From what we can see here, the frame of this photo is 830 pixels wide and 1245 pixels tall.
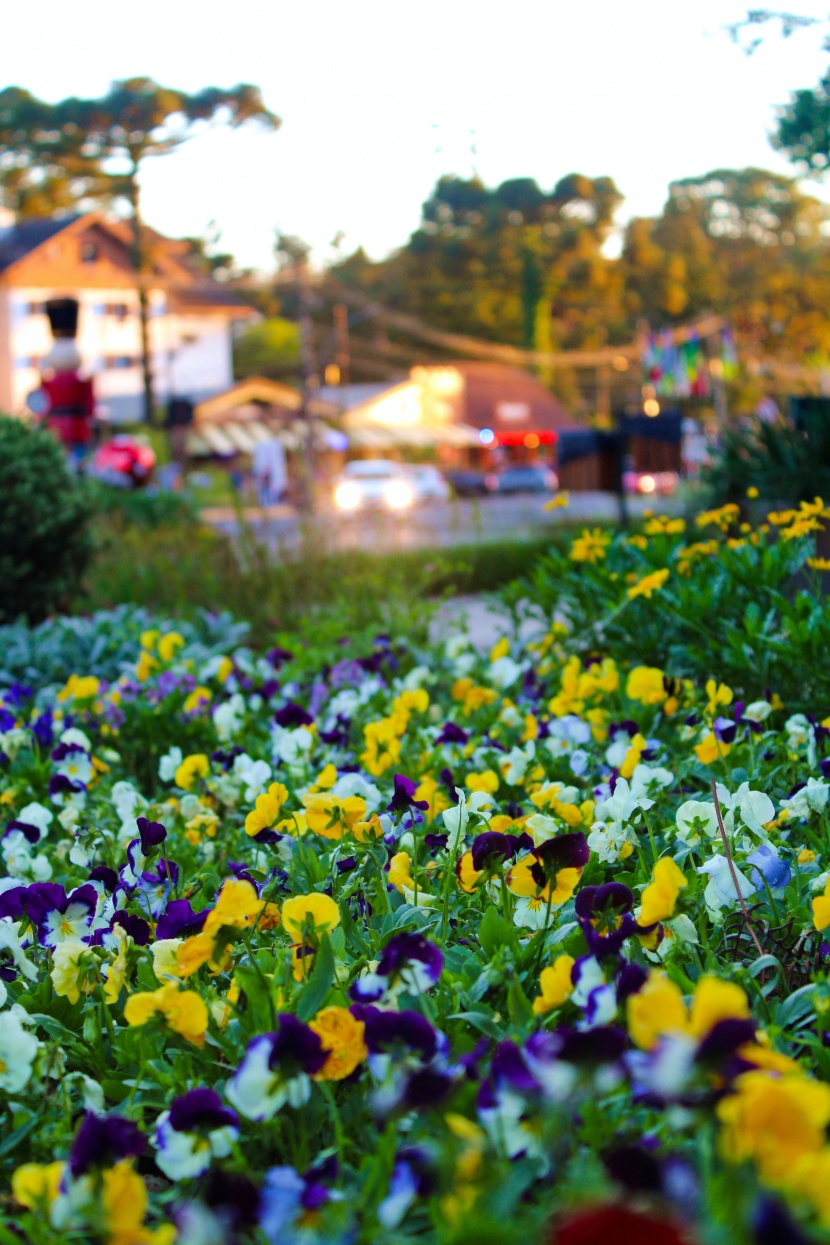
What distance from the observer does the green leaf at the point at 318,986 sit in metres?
1.58

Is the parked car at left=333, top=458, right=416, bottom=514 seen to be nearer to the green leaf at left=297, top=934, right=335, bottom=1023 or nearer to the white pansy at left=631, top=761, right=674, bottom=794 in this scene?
the white pansy at left=631, top=761, right=674, bottom=794

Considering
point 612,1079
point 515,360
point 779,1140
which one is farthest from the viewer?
point 515,360

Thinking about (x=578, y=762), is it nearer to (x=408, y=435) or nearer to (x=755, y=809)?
(x=755, y=809)

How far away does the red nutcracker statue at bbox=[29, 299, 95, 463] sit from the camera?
707 inches

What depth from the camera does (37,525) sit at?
7.14 metres

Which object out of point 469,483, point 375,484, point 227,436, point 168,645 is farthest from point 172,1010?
point 227,436

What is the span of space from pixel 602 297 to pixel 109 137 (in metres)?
39.2

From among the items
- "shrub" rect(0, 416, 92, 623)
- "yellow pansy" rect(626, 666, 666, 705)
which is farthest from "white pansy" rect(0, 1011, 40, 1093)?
"shrub" rect(0, 416, 92, 623)

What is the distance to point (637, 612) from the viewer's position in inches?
154

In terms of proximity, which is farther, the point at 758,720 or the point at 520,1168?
the point at 758,720

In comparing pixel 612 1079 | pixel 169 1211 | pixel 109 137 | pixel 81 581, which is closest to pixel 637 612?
pixel 169 1211

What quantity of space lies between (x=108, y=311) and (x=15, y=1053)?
5608 cm

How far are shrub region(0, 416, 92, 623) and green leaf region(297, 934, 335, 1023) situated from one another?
5.73 meters

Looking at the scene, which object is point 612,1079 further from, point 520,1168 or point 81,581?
point 81,581
